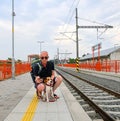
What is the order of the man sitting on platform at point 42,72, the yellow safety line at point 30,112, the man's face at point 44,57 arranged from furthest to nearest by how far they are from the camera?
the man sitting on platform at point 42,72, the man's face at point 44,57, the yellow safety line at point 30,112

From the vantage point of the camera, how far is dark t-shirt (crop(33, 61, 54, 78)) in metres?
10.4

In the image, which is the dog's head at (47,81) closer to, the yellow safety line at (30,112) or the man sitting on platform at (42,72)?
the man sitting on platform at (42,72)

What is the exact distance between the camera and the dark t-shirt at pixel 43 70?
1041cm

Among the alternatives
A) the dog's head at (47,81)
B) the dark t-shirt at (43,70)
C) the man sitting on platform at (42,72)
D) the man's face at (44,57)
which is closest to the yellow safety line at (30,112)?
the man sitting on platform at (42,72)

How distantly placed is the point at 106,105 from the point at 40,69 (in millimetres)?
2444

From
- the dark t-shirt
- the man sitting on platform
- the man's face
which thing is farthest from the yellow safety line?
the man's face

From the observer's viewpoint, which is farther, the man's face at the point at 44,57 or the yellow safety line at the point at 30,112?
the man's face at the point at 44,57

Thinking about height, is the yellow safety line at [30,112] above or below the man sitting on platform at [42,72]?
below

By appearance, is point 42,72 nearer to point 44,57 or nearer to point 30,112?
point 44,57

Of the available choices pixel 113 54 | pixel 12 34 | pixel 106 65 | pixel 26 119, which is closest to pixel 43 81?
pixel 26 119

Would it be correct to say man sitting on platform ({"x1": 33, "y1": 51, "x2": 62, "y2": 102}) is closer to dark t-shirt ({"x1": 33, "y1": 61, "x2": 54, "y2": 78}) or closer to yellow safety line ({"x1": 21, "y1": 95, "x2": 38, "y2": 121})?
dark t-shirt ({"x1": 33, "y1": 61, "x2": 54, "y2": 78})

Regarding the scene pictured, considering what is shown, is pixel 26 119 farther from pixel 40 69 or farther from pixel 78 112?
pixel 40 69

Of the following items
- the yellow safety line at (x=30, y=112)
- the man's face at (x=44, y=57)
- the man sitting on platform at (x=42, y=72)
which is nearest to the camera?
the yellow safety line at (x=30, y=112)

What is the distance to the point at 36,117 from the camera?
25.8 feet
